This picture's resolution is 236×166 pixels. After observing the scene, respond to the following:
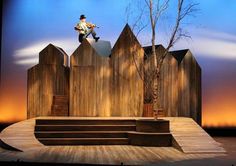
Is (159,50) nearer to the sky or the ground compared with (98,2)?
nearer to the ground

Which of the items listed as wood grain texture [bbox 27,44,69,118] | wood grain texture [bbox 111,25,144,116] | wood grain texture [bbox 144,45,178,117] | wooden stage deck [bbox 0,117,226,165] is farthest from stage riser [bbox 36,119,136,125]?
wood grain texture [bbox 27,44,69,118]

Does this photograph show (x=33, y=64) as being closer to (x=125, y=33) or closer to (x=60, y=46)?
(x=60, y=46)

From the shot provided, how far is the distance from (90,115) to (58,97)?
941 mm

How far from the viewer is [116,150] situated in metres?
6.71

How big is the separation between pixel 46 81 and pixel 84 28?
64.9 inches

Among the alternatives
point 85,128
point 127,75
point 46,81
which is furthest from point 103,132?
point 46,81

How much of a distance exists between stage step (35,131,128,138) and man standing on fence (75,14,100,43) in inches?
122

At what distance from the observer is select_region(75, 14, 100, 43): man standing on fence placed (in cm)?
991

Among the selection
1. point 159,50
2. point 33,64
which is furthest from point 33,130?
point 159,50

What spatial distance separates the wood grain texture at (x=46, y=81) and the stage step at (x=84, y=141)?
2.32 meters

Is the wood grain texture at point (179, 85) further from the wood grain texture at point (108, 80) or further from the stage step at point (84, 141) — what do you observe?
the stage step at point (84, 141)

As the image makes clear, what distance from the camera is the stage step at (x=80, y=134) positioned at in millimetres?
7574

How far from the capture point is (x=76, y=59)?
9.56 metres

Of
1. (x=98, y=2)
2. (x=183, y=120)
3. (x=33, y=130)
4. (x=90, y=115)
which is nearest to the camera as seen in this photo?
(x=33, y=130)
